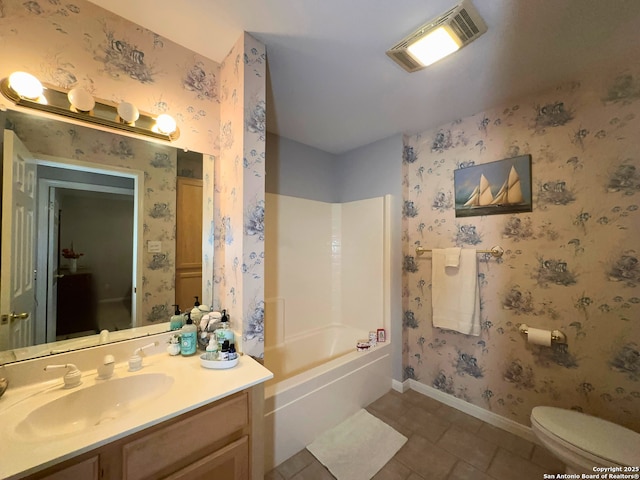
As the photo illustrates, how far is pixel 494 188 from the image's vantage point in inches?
72.2

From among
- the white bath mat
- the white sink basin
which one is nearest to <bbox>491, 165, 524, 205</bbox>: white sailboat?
the white bath mat

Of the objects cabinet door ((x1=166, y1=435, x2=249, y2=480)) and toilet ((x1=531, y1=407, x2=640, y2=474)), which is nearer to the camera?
cabinet door ((x1=166, y1=435, x2=249, y2=480))

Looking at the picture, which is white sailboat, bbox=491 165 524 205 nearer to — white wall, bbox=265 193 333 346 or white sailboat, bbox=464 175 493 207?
white sailboat, bbox=464 175 493 207

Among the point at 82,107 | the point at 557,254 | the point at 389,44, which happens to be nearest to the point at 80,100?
the point at 82,107

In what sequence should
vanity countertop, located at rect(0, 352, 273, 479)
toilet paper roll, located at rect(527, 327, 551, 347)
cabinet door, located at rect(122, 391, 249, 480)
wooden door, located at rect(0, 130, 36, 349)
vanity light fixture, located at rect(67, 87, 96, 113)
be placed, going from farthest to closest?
toilet paper roll, located at rect(527, 327, 551, 347), vanity light fixture, located at rect(67, 87, 96, 113), wooden door, located at rect(0, 130, 36, 349), cabinet door, located at rect(122, 391, 249, 480), vanity countertop, located at rect(0, 352, 273, 479)

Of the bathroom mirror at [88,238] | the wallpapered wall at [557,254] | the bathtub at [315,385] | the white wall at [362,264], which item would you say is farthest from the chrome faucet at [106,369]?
Result: the wallpapered wall at [557,254]

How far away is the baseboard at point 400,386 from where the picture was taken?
7.32 feet

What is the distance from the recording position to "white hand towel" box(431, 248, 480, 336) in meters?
1.86

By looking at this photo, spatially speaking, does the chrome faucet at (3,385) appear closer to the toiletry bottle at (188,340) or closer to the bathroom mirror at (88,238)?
the bathroom mirror at (88,238)

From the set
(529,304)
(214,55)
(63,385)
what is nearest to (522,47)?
(529,304)

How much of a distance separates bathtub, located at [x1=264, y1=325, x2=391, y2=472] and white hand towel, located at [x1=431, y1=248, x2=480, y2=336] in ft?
1.96

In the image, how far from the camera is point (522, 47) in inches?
50.9

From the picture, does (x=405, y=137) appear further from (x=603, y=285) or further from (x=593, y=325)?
(x=593, y=325)

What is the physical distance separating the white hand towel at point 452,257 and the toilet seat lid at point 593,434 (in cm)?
97
